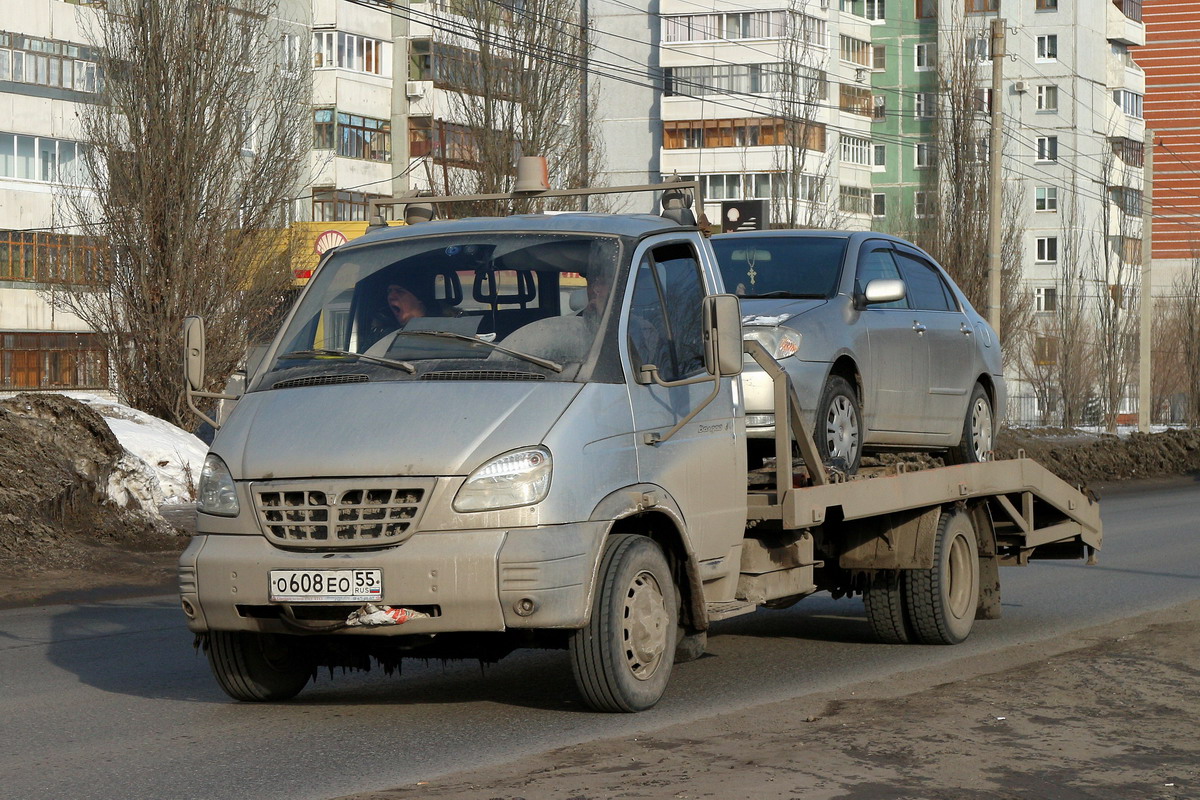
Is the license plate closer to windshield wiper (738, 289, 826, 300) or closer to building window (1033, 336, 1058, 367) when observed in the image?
windshield wiper (738, 289, 826, 300)

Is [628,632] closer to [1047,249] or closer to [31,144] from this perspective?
[31,144]

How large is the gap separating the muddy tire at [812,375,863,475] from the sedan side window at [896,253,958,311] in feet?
4.82

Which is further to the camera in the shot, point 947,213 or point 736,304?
point 947,213

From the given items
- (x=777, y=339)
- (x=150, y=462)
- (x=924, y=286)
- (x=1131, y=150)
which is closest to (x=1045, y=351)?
(x=1131, y=150)

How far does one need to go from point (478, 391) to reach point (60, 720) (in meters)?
2.36

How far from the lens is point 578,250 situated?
7746 mm

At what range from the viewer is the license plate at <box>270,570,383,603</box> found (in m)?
6.72

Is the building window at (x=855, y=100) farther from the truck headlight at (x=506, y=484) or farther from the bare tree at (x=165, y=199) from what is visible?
the truck headlight at (x=506, y=484)

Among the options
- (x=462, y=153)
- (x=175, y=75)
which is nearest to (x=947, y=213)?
(x=462, y=153)

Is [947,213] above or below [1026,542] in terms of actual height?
above

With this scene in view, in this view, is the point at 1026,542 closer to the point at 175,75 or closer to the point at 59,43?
the point at 175,75

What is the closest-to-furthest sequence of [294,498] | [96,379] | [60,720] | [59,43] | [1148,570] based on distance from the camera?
[294,498] → [60,720] → [1148,570] → [96,379] → [59,43]

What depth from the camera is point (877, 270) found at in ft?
35.6

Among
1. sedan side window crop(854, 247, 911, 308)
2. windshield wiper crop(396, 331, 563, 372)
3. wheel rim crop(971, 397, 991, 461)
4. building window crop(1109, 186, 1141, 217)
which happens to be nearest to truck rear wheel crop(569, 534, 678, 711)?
Answer: windshield wiper crop(396, 331, 563, 372)
